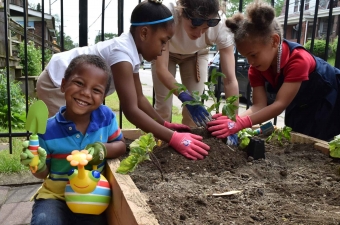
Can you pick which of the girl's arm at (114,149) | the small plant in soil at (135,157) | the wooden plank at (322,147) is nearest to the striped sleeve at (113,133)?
the girl's arm at (114,149)

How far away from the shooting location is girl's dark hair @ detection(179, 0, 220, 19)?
217 cm

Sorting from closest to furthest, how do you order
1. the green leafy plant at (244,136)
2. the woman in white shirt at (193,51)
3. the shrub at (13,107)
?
the green leafy plant at (244,136) < the woman in white shirt at (193,51) < the shrub at (13,107)

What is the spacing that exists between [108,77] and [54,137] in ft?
1.20

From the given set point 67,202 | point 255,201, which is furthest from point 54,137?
point 255,201

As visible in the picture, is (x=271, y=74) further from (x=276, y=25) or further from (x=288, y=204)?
(x=288, y=204)

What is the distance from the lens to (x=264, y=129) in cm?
238

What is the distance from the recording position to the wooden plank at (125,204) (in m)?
1.06

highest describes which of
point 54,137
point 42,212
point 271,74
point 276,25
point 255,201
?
point 276,25

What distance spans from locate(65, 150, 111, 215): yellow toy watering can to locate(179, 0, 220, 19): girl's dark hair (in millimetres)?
1236

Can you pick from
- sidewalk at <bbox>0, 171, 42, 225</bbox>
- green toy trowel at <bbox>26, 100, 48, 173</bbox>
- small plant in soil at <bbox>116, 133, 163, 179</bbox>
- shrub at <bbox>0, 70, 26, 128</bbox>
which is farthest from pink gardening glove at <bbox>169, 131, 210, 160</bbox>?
shrub at <bbox>0, 70, 26, 128</bbox>

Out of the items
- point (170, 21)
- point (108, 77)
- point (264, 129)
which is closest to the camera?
point (108, 77)

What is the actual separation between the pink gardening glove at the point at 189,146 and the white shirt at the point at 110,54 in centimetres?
47

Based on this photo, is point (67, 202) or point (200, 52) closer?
point (67, 202)

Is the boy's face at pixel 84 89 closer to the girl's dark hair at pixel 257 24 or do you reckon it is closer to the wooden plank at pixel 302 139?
the girl's dark hair at pixel 257 24
